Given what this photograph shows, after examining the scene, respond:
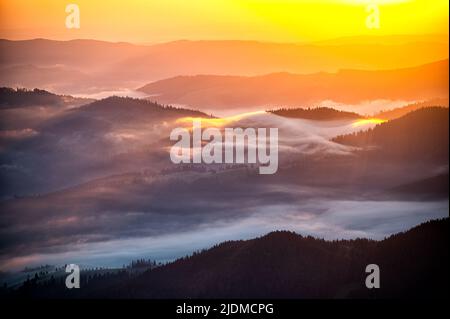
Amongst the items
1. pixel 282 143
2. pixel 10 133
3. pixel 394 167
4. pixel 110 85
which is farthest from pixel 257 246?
pixel 10 133

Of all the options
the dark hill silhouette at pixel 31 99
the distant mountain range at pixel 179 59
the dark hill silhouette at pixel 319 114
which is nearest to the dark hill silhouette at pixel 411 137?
the dark hill silhouette at pixel 319 114

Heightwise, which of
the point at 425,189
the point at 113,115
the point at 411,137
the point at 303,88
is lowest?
the point at 425,189

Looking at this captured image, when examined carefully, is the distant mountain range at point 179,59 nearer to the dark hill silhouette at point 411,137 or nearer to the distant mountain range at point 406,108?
the distant mountain range at point 406,108

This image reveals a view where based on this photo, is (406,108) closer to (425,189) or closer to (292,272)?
(425,189)

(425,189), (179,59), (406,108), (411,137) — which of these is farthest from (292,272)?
(179,59)

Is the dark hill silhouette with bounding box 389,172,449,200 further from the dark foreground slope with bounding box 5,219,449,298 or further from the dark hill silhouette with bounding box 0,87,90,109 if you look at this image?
Result: the dark hill silhouette with bounding box 0,87,90,109
